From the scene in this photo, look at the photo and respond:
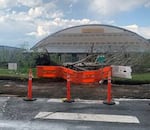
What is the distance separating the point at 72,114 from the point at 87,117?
58 cm

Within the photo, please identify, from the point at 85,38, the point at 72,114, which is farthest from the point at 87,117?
the point at 85,38

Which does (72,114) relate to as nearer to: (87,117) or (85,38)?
(87,117)

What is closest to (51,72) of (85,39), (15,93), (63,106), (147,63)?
(15,93)

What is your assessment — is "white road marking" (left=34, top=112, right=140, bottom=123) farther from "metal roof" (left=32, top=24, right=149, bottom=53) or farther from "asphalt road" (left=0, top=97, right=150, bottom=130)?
"metal roof" (left=32, top=24, right=149, bottom=53)

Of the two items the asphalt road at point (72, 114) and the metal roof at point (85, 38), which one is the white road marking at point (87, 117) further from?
the metal roof at point (85, 38)

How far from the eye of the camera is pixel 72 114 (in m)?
9.60

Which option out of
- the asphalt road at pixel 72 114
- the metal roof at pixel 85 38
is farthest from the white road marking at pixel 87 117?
the metal roof at pixel 85 38

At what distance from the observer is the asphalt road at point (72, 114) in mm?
8227

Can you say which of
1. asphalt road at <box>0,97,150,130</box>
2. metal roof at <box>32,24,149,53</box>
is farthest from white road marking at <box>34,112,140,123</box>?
metal roof at <box>32,24,149,53</box>

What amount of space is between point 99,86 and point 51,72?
3702 mm

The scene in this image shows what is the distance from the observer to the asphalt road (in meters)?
8.23

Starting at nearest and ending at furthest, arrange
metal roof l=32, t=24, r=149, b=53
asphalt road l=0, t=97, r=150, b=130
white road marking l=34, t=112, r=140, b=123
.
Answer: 1. asphalt road l=0, t=97, r=150, b=130
2. white road marking l=34, t=112, r=140, b=123
3. metal roof l=32, t=24, r=149, b=53

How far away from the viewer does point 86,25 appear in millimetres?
73312

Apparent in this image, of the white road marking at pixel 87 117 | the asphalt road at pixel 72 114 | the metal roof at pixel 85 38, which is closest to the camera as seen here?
the asphalt road at pixel 72 114
